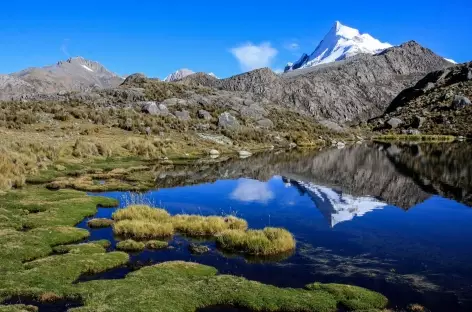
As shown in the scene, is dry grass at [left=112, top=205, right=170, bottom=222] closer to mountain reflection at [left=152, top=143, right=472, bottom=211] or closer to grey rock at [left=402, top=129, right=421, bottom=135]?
mountain reflection at [left=152, top=143, right=472, bottom=211]

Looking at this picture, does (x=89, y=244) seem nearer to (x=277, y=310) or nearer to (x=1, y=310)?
(x=1, y=310)

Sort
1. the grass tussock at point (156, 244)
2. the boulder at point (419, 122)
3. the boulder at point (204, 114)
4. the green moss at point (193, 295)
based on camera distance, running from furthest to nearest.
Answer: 1. the boulder at point (419, 122)
2. the boulder at point (204, 114)
3. the grass tussock at point (156, 244)
4. the green moss at point (193, 295)

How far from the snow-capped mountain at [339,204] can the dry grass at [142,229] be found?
1424cm

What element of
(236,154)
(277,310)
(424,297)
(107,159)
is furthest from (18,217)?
(236,154)

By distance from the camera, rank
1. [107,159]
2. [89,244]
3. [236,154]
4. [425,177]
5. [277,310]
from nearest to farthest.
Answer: [277,310] < [89,244] < [425,177] < [107,159] < [236,154]

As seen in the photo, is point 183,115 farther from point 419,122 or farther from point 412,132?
point 419,122

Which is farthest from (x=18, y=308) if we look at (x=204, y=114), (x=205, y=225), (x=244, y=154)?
(x=204, y=114)

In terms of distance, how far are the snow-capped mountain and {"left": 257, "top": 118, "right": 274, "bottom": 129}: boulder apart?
86.5 m

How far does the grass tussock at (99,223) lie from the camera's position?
3475 cm

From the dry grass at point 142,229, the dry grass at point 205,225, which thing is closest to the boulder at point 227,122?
the dry grass at point 205,225

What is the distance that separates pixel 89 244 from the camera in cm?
2866

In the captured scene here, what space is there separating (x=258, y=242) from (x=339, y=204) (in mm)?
20167

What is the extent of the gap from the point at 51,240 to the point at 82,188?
2075 cm

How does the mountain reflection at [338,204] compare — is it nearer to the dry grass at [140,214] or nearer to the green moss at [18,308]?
the dry grass at [140,214]
